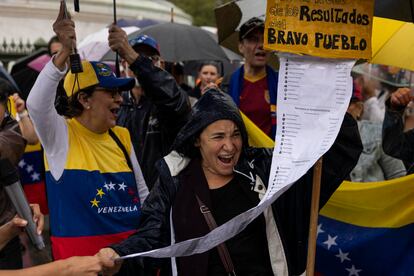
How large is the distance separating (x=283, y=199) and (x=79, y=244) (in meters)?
1.41

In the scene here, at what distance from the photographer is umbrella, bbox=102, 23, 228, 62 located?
7.22 m

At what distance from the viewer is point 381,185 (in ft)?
13.8

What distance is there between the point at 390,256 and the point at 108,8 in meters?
16.9

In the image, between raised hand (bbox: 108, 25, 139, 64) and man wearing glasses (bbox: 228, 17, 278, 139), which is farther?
man wearing glasses (bbox: 228, 17, 278, 139)

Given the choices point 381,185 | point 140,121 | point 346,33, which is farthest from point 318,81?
point 140,121

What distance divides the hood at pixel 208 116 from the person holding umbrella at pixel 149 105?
77 centimetres

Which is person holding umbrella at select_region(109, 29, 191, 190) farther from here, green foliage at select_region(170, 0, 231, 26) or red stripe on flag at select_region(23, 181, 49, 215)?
green foliage at select_region(170, 0, 231, 26)

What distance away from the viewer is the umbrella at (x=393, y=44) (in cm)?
468

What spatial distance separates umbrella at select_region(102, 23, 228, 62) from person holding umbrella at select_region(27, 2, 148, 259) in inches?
118

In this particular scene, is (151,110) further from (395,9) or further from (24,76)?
(24,76)

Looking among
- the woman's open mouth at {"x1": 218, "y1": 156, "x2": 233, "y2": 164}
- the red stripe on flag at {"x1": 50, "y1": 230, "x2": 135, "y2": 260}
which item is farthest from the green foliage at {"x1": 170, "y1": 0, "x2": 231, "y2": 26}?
the woman's open mouth at {"x1": 218, "y1": 156, "x2": 233, "y2": 164}

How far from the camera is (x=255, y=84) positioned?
4.92m

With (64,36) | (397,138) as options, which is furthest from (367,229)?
(64,36)

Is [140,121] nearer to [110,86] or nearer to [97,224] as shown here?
[110,86]
